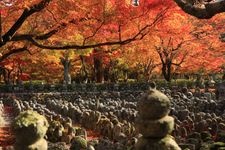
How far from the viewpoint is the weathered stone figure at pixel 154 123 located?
7633 mm

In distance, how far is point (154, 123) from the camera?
303 inches

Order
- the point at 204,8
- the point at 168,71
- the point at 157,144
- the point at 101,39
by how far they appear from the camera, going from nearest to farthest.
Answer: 1. the point at 157,144
2. the point at 204,8
3. the point at 101,39
4. the point at 168,71

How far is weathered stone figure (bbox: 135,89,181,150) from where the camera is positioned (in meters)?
7.63

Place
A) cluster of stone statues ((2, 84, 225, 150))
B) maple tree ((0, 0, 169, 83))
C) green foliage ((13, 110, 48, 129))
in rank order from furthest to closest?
1. maple tree ((0, 0, 169, 83))
2. cluster of stone statues ((2, 84, 225, 150))
3. green foliage ((13, 110, 48, 129))

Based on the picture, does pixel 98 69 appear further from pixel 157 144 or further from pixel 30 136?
pixel 30 136

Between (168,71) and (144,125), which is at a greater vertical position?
(168,71)

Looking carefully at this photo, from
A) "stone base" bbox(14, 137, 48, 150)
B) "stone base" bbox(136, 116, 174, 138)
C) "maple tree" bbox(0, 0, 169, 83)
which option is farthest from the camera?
"maple tree" bbox(0, 0, 169, 83)

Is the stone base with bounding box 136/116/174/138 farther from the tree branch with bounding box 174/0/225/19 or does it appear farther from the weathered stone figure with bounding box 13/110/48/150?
the tree branch with bounding box 174/0/225/19

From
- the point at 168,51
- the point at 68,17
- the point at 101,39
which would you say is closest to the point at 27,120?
the point at 68,17

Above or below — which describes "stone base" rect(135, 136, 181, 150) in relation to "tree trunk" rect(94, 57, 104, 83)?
below

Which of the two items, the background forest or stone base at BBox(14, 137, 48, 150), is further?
the background forest

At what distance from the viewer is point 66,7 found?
15.3 m

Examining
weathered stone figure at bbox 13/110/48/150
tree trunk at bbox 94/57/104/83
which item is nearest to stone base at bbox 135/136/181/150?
weathered stone figure at bbox 13/110/48/150

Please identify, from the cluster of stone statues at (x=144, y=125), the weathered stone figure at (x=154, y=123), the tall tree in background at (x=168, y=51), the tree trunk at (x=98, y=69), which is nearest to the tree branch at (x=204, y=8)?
the cluster of stone statues at (x=144, y=125)
